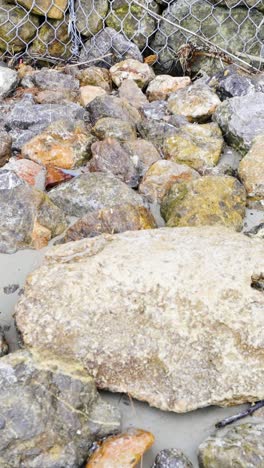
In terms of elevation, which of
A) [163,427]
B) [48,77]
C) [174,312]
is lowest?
[48,77]

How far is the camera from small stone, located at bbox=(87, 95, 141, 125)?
3070 mm

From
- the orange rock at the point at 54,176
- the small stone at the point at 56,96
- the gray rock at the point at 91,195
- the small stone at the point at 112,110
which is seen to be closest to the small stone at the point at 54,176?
the orange rock at the point at 54,176

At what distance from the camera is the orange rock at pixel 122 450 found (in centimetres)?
152

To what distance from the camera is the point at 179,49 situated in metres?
3.81

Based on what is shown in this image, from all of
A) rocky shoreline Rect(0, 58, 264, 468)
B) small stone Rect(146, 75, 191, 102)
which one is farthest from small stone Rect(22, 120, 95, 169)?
small stone Rect(146, 75, 191, 102)

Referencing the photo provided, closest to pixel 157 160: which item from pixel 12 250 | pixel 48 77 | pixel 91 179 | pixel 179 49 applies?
pixel 91 179

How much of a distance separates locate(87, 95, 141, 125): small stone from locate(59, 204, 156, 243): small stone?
2.97 ft

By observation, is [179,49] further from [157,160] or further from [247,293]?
[247,293]

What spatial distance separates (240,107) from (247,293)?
1.48m

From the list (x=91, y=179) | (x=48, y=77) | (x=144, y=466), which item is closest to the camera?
(x=144, y=466)

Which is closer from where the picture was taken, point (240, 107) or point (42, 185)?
point (42, 185)

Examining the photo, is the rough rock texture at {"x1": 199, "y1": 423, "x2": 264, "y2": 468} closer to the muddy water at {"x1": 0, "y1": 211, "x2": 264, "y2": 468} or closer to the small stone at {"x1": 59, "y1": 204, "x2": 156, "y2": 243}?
the muddy water at {"x1": 0, "y1": 211, "x2": 264, "y2": 468}

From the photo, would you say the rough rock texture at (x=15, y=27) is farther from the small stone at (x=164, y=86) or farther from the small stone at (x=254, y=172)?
the small stone at (x=254, y=172)

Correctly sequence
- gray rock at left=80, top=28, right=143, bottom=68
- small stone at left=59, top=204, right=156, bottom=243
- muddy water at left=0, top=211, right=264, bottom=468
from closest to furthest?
1. muddy water at left=0, top=211, right=264, bottom=468
2. small stone at left=59, top=204, right=156, bottom=243
3. gray rock at left=80, top=28, right=143, bottom=68
